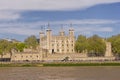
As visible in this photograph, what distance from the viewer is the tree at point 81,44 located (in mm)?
127150

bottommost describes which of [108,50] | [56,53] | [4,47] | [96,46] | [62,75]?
[62,75]

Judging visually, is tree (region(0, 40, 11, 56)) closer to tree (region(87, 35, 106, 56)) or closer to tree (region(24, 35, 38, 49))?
tree (region(24, 35, 38, 49))

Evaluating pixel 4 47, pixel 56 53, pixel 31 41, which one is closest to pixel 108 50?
pixel 56 53

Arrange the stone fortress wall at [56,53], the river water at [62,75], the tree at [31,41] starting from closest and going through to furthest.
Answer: the river water at [62,75]
the stone fortress wall at [56,53]
the tree at [31,41]

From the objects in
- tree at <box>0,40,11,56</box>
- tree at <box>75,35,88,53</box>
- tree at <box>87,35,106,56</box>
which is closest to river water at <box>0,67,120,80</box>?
tree at <box>87,35,106,56</box>

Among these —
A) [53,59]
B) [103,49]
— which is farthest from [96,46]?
[53,59]

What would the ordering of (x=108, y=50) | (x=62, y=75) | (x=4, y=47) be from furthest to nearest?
(x=4, y=47)
(x=108, y=50)
(x=62, y=75)

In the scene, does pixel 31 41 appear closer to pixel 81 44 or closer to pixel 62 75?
pixel 81 44

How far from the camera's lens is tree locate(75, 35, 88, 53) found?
417ft

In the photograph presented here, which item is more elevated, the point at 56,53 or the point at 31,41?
the point at 31,41

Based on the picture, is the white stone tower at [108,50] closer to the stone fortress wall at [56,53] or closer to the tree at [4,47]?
the stone fortress wall at [56,53]

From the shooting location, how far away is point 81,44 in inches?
5034

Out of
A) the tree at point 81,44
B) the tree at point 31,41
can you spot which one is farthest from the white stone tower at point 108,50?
the tree at point 31,41

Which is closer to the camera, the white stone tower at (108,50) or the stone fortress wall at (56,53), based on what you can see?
the stone fortress wall at (56,53)
